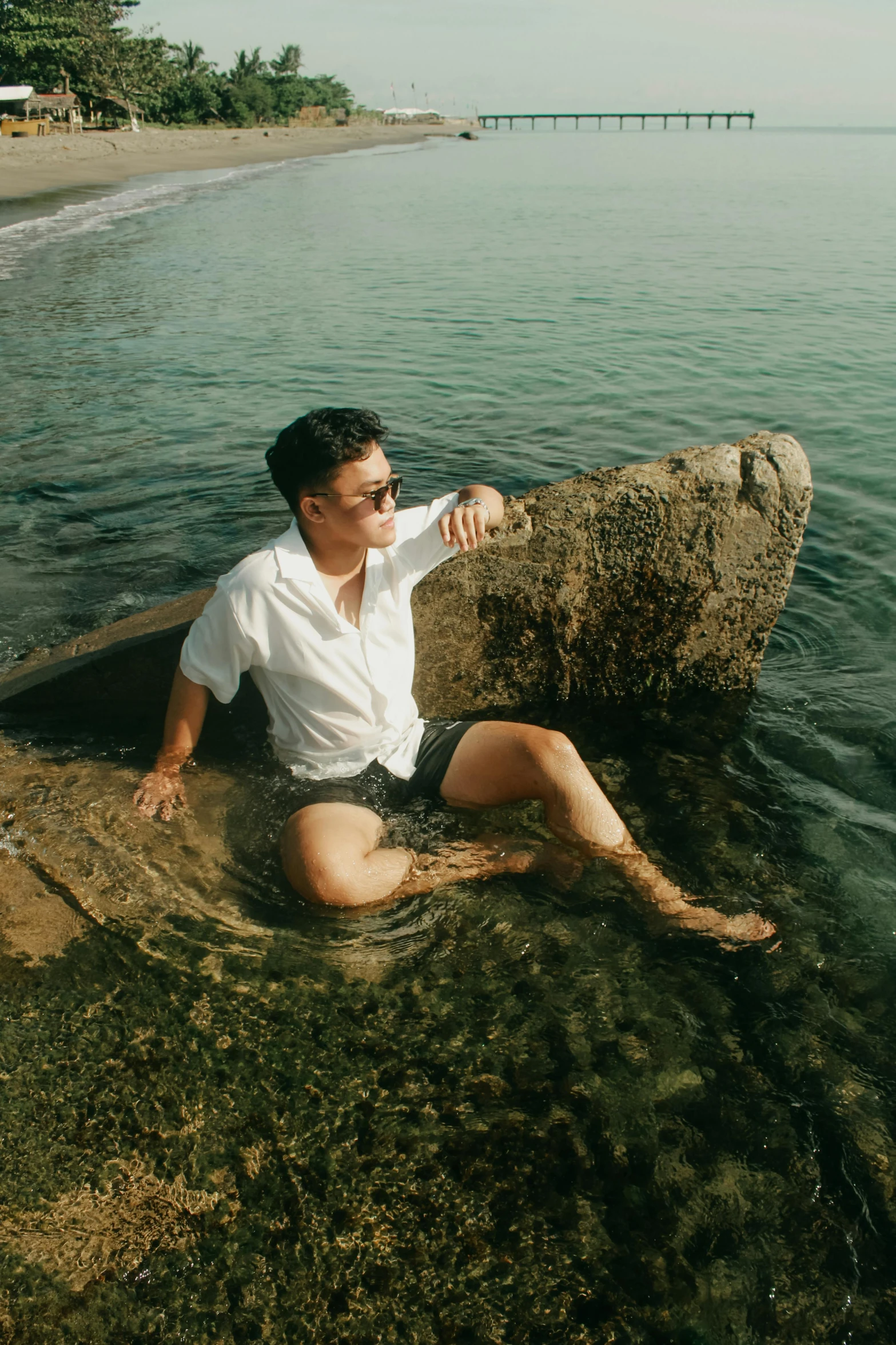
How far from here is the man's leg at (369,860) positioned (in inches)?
130

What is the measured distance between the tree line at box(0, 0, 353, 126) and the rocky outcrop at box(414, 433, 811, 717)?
6889 centimetres

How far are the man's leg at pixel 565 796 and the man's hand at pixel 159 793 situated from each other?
110 cm

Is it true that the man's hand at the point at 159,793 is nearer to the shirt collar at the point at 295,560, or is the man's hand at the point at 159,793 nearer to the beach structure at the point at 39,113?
the shirt collar at the point at 295,560

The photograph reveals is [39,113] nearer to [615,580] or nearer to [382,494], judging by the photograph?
[615,580]

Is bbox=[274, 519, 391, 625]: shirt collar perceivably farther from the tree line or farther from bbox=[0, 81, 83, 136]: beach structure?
the tree line

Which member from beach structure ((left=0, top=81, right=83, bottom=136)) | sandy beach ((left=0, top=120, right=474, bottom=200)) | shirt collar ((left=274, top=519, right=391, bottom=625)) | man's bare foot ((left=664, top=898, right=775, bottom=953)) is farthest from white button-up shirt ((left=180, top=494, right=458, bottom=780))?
beach structure ((left=0, top=81, right=83, bottom=136))

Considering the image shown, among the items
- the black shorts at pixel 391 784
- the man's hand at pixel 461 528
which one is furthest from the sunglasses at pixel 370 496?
the black shorts at pixel 391 784

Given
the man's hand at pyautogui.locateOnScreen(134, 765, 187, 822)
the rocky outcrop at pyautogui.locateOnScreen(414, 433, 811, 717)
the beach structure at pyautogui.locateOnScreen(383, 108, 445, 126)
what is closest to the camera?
the man's hand at pyautogui.locateOnScreen(134, 765, 187, 822)

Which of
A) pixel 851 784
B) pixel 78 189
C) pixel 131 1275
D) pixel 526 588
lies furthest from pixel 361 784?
pixel 78 189

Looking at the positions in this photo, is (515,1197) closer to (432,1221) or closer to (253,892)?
(432,1221)

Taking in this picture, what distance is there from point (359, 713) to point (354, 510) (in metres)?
0.79

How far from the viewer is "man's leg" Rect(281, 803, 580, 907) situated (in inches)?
130

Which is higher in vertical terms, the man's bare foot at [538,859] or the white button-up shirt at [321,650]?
the white button-up shirt at [321,650]

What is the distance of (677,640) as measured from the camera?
4871mm
